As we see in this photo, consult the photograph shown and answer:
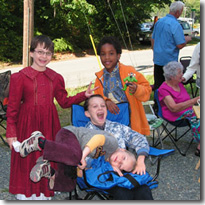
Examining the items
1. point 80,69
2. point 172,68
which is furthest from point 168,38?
point 80,69

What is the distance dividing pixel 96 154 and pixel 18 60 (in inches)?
574

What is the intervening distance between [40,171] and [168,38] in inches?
180

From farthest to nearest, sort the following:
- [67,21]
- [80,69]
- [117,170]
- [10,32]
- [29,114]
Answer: [67,21], [10,32], [80,69], [29,114], [117,170]

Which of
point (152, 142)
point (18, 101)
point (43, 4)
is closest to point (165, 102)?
point (152, 142)

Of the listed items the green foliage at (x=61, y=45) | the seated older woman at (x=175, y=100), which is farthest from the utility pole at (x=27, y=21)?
the green foliage at (x=61, y=45)

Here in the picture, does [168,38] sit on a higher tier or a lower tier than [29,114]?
higher

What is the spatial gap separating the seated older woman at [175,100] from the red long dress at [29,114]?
1870 millimetres

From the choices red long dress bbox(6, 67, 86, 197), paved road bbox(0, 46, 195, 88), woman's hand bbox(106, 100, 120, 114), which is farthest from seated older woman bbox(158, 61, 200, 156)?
paved road bbox(0, 46, 195, 88)

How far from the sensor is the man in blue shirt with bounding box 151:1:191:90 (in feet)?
20.3

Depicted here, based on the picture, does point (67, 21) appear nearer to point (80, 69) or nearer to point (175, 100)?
point (80, 69)

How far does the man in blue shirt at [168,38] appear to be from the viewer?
6195 millimetres

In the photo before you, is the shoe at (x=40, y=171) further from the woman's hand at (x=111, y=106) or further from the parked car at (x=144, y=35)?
the parked car at (x=144, y=35)

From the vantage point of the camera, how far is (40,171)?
8.07 feet

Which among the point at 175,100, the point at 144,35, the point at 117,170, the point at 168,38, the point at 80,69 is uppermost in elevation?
the point at 144,35
